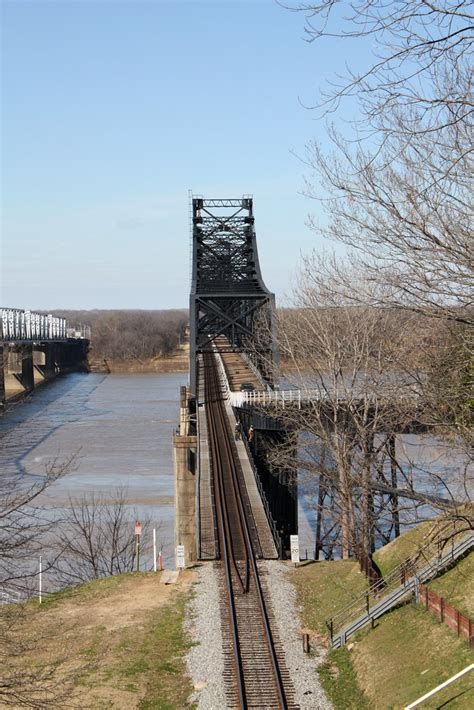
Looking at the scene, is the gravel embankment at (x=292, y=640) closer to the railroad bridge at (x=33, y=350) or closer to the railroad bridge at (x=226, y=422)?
the railroad bridge at (x=226, y=422)

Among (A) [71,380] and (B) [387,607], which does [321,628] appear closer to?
(B) [387,607]

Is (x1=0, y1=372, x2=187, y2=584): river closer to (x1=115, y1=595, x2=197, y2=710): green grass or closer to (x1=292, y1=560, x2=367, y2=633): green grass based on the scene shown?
(x1=115, y1=595, x2=197, y2=710): green grass

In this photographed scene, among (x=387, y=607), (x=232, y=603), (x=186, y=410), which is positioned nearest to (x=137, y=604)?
(x=232, y=603)

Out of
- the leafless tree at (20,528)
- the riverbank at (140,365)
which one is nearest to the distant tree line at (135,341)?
the riverbank at (140,365)

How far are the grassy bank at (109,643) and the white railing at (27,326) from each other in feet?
224

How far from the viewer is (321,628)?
18.1 m

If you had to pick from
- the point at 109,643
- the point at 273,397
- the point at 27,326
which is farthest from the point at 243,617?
the point at 27,326

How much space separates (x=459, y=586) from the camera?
1648 cm

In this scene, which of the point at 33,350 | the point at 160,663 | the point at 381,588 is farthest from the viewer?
the point at 33,350

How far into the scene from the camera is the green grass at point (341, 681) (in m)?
14.5

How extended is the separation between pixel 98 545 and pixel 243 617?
14.7 m

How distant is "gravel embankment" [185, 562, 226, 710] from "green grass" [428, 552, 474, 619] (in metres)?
4.40

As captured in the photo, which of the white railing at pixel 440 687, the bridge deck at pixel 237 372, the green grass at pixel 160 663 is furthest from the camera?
the bridge deck at pixel 237 372

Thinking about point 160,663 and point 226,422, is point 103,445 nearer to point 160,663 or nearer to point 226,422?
point 226,422
